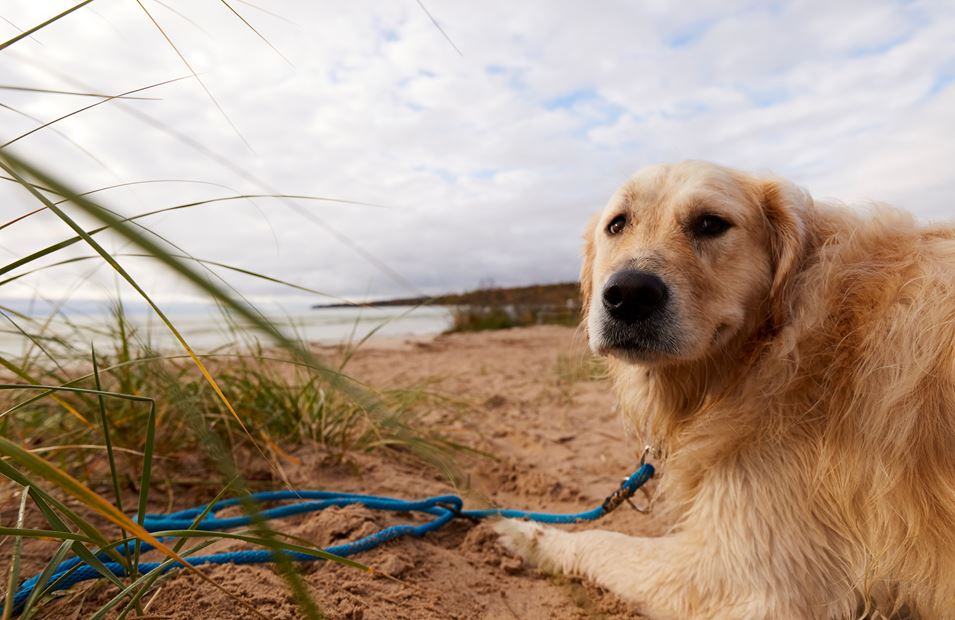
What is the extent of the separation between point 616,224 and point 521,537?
143 cm

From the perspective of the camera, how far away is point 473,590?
2010 mm

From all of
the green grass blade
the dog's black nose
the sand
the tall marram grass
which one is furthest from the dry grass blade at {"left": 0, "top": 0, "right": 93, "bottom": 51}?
the dog's black nose

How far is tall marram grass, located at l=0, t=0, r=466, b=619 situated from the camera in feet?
3.28

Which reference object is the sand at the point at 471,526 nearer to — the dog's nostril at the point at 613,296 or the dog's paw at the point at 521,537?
the dog's paw at the point at 521,537

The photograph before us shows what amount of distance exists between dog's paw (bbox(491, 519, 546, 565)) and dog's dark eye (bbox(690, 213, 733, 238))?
142 centimetres

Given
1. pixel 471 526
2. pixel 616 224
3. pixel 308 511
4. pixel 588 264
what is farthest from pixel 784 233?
pixel 308 511

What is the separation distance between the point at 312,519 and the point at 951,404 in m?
2.13

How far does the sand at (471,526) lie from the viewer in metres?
1.61

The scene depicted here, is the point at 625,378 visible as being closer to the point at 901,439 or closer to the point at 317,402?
the point at 901,439

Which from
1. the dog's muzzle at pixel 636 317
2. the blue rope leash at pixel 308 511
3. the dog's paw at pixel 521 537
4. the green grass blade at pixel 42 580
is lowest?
the dog's paw at pixel 521 537

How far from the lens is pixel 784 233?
86.4 inches

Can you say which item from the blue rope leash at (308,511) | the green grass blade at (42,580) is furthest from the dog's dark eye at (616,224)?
the green grass blade at (42,580)

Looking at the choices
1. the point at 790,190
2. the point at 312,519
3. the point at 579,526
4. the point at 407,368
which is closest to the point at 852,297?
the point at 790,190

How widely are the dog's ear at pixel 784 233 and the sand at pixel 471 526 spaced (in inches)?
36.6
